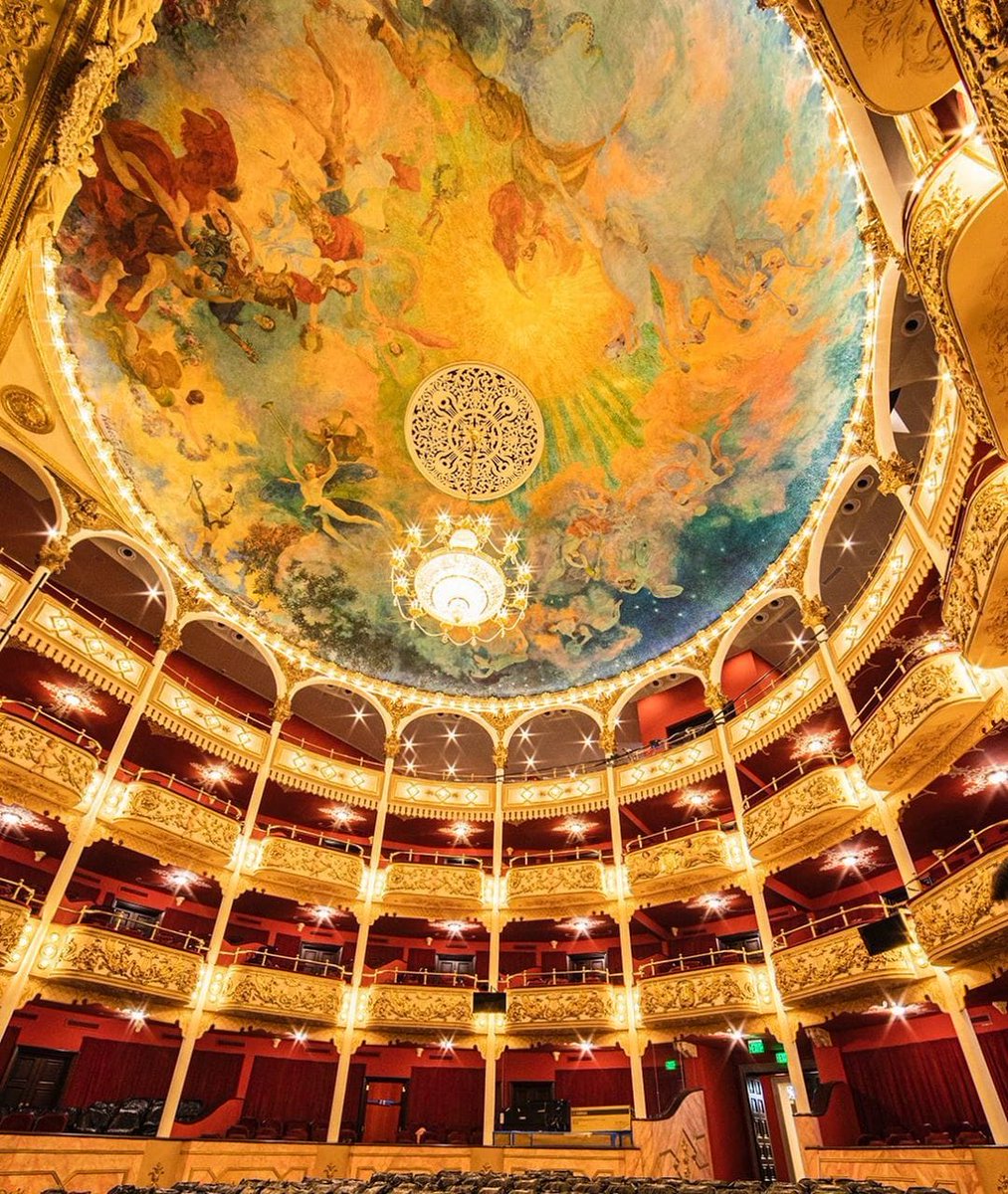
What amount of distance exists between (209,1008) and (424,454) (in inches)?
649

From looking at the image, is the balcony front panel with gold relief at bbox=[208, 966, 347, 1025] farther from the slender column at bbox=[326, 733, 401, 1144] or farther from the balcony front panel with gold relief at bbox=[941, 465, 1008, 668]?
the balcony front panel with gold relief at bbox=[941, 465, 1008, 668]

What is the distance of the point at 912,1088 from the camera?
15.4 m

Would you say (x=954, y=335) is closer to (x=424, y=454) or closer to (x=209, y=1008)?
(x=424, y=454)

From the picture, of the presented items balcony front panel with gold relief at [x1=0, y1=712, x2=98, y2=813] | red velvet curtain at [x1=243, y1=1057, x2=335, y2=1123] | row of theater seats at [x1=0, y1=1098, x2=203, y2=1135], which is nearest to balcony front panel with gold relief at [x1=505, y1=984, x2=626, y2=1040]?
red velvet curtain at [x1=243, y1=1057, x2=335, y2=1123]

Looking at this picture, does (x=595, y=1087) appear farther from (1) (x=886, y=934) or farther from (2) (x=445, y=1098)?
(1) (x=886, y=934)

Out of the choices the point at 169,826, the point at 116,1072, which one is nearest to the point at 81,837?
the point at 169,826

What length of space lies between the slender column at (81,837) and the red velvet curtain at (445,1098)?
12.0 meters

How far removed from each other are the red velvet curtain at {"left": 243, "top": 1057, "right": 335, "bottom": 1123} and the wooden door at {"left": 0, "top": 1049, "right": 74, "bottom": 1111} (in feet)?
17.0

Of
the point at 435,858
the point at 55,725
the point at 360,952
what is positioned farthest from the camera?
the point at 435,858

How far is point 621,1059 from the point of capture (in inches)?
811

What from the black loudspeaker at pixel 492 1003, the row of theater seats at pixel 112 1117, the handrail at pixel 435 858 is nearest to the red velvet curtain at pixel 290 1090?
the row of theater seats at pixel 112 1117

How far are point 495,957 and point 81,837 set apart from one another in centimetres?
1178

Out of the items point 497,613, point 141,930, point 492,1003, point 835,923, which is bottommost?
point 492,1003

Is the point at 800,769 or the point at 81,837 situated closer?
the point at 81,837
